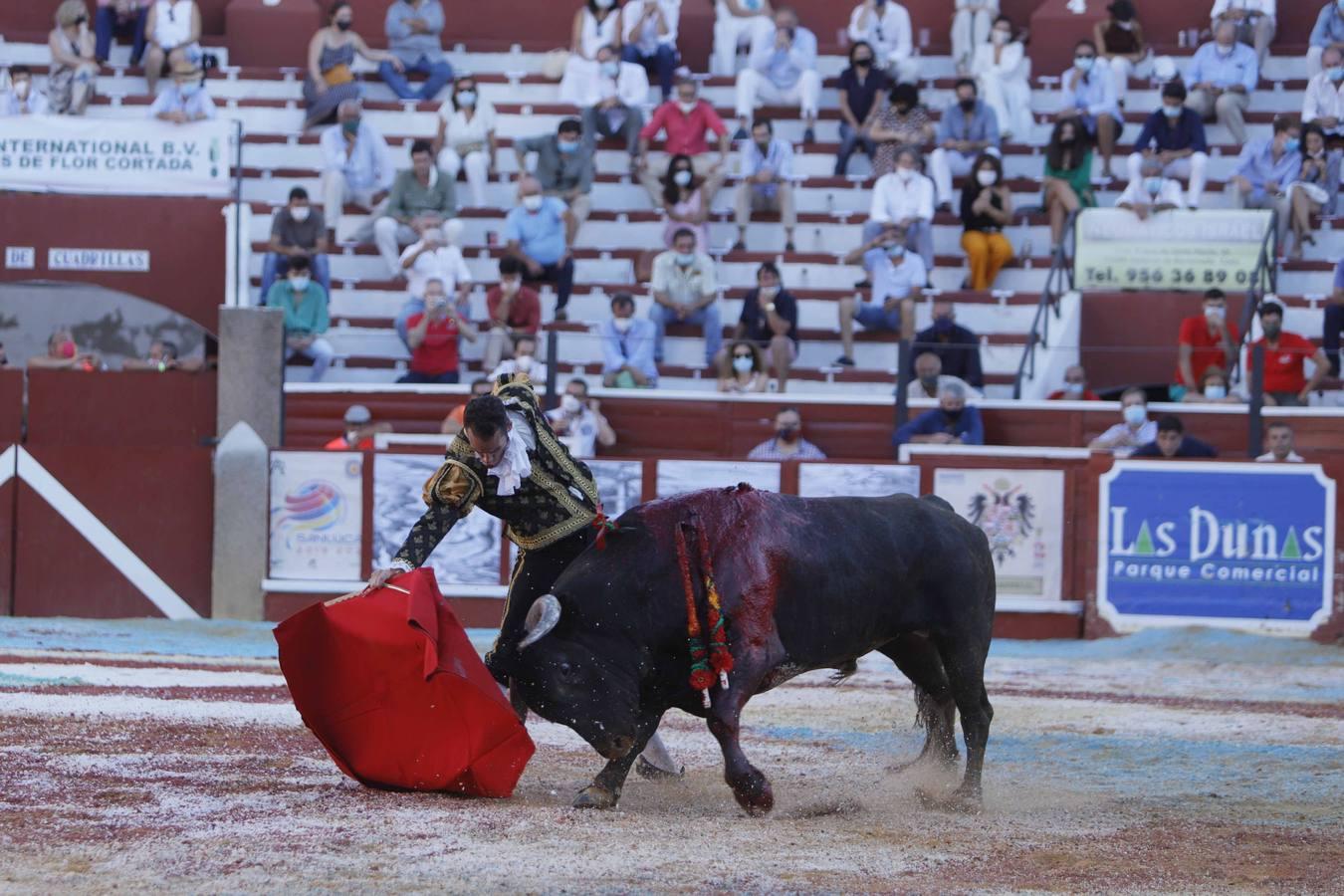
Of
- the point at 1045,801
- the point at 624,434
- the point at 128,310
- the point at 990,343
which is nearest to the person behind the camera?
the point at 1045,801

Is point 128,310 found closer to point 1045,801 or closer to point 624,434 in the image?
point 624,434

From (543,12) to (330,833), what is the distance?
17521mm

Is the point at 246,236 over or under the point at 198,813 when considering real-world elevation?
over

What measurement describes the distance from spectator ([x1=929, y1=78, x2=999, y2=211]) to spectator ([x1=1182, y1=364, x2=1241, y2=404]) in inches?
152

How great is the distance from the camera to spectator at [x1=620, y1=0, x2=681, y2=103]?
19.7 m

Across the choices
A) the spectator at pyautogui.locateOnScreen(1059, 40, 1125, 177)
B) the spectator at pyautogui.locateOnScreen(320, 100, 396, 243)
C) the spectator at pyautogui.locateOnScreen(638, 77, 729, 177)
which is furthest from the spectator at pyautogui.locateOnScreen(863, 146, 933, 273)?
the spectator at pyautogui.locateOnScreen(320, 100, 396, 243)

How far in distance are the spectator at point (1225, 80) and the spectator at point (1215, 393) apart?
14.7 ft

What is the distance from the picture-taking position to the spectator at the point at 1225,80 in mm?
18844

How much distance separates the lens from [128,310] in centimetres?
1867

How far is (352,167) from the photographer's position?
60.5ft

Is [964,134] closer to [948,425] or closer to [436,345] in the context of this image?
[948,425]

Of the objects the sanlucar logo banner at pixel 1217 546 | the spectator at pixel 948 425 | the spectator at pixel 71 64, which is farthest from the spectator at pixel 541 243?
the sanlucar logo banner at pixel 1217 546

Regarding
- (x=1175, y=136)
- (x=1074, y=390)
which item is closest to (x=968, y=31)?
(x=1175, y=136)

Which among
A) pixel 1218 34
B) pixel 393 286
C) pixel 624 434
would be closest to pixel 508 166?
pixel 393 286
